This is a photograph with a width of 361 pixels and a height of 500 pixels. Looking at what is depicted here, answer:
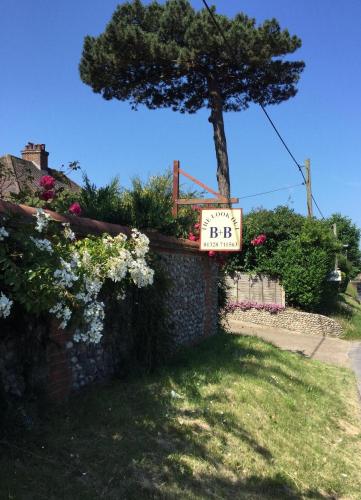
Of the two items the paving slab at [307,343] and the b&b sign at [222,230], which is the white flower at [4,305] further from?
the paving slab at [307,343]

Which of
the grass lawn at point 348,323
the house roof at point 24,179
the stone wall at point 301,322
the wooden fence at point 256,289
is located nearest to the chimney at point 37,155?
the house roof at point 24,179

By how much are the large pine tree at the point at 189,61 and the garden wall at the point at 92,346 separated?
8.54 metres

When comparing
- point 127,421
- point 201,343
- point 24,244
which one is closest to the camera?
point 24,244

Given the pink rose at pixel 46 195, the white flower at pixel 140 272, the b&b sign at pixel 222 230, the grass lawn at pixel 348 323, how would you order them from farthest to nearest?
the grass lawn at pixel 348 323
the b&b sign at pixel 222 230
the pink rose at pixel 46 195
the white flower at pixel 140 272

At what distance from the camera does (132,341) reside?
698 cm

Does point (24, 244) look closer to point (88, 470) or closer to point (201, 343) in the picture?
point (88, 470)

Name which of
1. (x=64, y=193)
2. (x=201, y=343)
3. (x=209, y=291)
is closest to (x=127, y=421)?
(x=64, y=193)

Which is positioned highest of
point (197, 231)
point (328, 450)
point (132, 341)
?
point (197, 231)

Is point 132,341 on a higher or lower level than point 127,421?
higher

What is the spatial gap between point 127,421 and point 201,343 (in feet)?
17.4

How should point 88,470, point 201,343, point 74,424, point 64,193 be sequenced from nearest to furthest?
point 88,470, point 74,424, point 64,193, point 201,343

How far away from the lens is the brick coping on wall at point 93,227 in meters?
4.52

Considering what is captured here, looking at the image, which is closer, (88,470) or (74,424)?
(88,470)

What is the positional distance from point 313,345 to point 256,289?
4.72m
